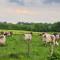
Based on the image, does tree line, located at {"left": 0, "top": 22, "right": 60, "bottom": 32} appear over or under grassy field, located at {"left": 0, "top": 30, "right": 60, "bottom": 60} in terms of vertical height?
over

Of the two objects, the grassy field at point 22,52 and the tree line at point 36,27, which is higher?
the tree line at point 36,27

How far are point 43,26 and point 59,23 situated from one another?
6.85 metres

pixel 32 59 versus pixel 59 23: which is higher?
pixel 59 23

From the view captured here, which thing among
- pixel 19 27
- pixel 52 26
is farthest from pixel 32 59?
pixel 19 27

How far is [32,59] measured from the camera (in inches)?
635

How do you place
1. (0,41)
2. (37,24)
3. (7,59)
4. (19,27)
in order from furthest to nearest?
(19,27) < (37,24) < (0,41) < (7,59)

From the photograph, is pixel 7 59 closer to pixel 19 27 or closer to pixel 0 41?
pixel 0 41

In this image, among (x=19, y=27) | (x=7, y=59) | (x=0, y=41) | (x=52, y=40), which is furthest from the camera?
(x=19, y=27)

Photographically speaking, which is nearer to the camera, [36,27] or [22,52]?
[22,52]

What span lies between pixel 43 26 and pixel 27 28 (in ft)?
38.8

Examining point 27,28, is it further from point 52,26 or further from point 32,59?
point 32,59

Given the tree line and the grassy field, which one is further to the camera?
the tree line

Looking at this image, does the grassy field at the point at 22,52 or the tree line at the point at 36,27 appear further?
the tree line at the point at 36,27

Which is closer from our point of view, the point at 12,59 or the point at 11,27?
the point at 12,59
